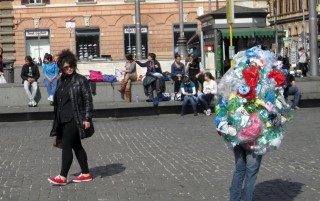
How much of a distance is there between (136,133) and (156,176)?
252 inches

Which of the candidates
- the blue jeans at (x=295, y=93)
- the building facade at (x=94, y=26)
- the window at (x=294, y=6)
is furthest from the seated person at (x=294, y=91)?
the window at (x=294, y=6)

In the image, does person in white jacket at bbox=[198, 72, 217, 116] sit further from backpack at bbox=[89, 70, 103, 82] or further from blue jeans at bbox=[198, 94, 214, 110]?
backpack at bbox=[89, 70, 103, 82]

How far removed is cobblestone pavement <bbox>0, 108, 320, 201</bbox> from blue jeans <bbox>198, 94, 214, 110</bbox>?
9.45 feet

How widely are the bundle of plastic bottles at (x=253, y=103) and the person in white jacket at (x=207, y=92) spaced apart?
1361 centimetres

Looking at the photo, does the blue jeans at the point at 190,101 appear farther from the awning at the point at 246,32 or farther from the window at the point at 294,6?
the window at the point at 294,6

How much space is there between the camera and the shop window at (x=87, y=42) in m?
47.8

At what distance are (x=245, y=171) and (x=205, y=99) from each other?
1387 cm

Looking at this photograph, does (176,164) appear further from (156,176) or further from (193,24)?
(193,24)

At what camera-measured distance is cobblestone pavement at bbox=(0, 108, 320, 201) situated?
33.2ft

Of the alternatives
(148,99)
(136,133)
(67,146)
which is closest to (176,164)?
(67,146)

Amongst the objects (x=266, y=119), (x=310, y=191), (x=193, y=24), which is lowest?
(x=310, y=191)

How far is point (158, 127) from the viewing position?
1898 cm

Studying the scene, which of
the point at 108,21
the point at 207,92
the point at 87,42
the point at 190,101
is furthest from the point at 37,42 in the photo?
the point at 190,101

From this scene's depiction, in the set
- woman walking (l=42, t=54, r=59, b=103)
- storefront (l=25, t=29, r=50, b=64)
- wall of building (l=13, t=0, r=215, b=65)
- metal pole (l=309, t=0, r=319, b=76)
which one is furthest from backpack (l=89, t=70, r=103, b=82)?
storefront (l=25, t=29, r=50, b=64)
